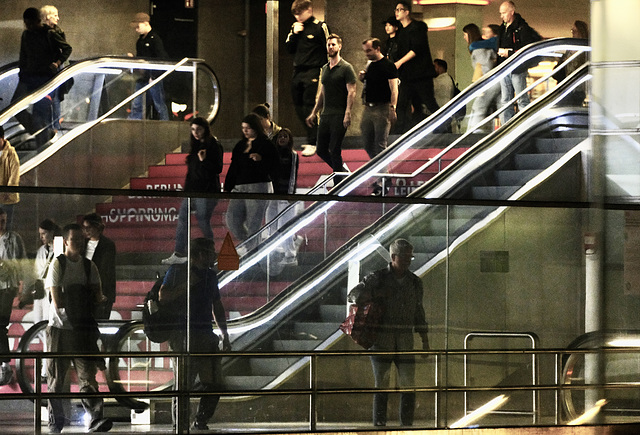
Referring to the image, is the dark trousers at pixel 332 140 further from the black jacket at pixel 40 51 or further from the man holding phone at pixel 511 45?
the black jacket at pixel 40 51

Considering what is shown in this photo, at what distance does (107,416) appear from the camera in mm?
9383

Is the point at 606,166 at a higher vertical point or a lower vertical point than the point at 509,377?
higher

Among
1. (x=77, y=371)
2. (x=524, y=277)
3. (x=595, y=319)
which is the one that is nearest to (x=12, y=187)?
(x=77, y=371)

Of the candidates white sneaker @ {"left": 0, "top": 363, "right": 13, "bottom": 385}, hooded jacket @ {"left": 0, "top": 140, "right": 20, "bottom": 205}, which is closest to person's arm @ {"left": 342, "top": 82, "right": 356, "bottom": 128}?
hooded jacket @ {"left": 0, "top": 140, "right": 20, "bottom": 205}

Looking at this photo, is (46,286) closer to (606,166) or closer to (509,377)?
(509,377)

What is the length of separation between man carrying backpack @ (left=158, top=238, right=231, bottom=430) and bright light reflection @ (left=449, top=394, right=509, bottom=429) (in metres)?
1.93

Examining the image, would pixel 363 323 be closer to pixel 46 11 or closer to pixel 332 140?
pixel 332 140

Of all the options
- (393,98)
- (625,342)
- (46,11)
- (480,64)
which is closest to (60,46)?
(46,11)

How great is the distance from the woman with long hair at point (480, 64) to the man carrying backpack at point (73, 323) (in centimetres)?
351

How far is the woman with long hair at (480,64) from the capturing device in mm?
10766

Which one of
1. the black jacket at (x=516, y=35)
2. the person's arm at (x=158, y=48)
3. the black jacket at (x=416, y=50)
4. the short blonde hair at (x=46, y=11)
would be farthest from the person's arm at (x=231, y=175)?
the black jacket at (x=516, y=35)

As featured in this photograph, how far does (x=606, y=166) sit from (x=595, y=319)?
128 cm

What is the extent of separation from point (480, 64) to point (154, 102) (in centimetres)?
279

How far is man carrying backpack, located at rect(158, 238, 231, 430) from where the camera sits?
9.54 meters
